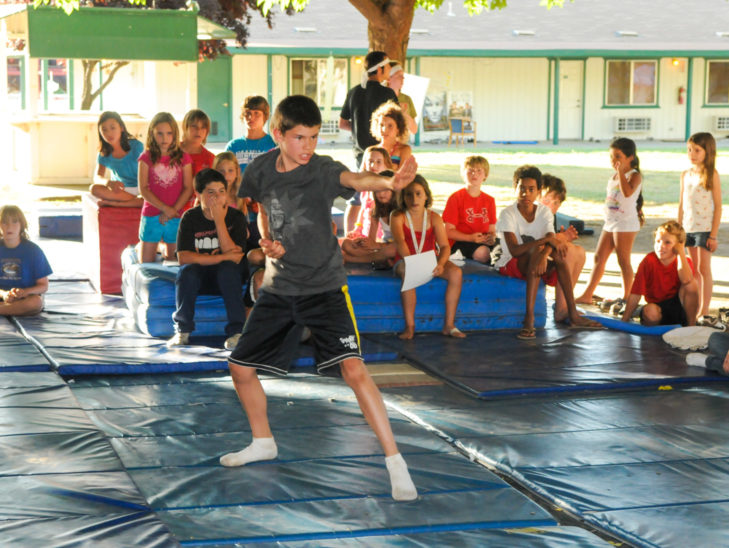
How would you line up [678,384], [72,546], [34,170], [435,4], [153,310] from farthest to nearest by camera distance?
[34,170], [435,4], [153,310], [678,384], [72,546]

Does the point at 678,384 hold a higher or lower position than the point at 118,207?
lower

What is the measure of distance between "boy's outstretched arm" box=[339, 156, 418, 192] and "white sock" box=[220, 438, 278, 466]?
129cm

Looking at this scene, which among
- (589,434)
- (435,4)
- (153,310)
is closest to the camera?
(589,434)

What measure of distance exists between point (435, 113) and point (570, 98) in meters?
4.67

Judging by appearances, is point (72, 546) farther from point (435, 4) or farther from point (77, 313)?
point (435, 4)

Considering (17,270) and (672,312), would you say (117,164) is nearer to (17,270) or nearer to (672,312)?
(17,270)

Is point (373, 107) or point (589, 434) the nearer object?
point (589, 434)

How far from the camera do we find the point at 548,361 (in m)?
7.20

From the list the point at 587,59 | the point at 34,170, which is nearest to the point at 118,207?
the point at 34,170

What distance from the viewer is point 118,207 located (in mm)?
9680

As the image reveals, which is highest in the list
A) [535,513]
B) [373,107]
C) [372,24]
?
[372,24]

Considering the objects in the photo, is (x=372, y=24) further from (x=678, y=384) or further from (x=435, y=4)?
(x=678, y=384)

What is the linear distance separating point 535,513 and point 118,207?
20.4 feet

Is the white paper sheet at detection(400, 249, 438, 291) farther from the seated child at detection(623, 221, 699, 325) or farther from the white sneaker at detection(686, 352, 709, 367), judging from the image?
the white sneaker at detection(686, 352, 709, 367)
